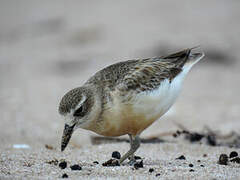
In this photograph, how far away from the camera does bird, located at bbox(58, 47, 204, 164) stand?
5402 mm

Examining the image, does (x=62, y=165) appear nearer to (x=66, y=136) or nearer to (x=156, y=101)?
(x=66, y=136)

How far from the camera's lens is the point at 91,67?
1211 cm

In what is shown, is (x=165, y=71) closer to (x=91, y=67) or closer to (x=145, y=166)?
(x=145, y=166)

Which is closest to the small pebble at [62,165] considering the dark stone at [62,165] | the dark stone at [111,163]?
the dark stone at [62,165]

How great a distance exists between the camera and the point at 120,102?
551 centimetres

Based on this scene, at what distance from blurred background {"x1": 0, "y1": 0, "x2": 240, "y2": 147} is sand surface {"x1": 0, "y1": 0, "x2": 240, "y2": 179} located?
23 mm

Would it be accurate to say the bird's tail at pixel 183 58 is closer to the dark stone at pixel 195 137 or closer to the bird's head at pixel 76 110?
the dark stone at pixel 195 137

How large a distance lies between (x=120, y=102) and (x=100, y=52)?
289 inches

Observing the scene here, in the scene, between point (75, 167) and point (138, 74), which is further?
point (138, 74)

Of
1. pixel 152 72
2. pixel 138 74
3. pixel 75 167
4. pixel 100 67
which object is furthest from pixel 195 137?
pixel 100 67

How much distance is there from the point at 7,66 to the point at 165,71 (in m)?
7.55

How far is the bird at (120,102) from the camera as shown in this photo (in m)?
5.40

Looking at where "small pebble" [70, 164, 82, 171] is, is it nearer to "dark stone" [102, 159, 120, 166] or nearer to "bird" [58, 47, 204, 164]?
"bird" [58, 47, 204, 164]

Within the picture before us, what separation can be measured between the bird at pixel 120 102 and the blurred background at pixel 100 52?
214 cm
